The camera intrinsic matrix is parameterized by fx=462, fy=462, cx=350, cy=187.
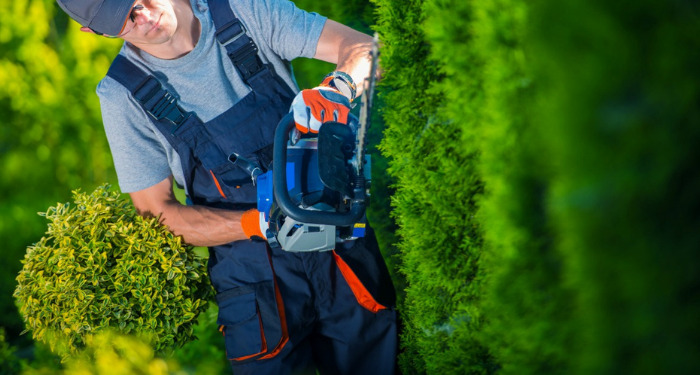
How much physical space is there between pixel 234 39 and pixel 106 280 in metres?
1.27

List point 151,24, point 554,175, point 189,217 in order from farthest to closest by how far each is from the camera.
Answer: point 189,217
point 151,24
point 554,175

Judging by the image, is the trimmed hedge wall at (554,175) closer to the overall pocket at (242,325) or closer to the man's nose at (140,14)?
the overall pocket at (242,325)

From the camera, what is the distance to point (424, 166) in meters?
1.56

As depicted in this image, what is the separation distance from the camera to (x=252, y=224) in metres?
2.06

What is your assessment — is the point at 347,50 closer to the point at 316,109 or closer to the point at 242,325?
the point at 316,109

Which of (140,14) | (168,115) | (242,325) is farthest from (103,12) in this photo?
(242,325)

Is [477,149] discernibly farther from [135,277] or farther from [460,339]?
[135,277]

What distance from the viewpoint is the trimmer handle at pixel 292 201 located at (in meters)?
1.53

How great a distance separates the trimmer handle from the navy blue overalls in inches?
22.1

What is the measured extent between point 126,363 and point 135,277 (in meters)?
0.66

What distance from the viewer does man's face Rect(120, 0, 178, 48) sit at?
6.40 feet

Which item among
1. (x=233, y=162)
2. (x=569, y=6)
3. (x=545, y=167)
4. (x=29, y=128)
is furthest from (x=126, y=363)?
(x=29, y=128)

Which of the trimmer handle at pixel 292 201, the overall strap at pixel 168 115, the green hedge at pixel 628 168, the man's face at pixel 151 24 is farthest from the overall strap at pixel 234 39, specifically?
the green hedge at pixel 628 168

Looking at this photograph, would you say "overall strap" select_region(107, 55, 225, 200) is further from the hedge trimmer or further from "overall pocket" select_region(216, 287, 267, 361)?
"overall pocket" select_region(216, 287, 267, 361)
